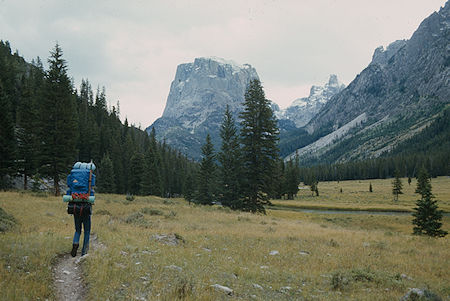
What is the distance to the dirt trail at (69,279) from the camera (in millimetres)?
5750

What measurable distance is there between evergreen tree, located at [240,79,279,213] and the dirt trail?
25.6 metres

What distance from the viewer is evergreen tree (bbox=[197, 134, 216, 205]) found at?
53.3 metres

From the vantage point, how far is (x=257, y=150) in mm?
32781

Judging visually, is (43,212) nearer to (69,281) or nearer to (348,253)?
(69,281)

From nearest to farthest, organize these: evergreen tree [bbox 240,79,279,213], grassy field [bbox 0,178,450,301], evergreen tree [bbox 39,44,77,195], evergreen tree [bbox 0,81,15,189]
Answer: grassy field [bbox 0,178,450,301], evergreen tree [bbox 39,44,77,195], evergreen tree [bbox 0,81,15,189], evergreen tree [bbox 240,79,279,213]

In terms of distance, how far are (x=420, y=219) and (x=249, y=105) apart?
2440cm

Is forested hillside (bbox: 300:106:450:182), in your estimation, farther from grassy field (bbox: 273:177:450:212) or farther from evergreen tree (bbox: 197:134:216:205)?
evergreen tree (bbox: 197:134:216:205)

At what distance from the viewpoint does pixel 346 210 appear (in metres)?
62.8

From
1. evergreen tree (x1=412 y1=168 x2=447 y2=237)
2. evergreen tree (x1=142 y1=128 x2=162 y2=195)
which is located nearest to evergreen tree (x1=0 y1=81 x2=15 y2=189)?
evergreen tree (x1=142 y1=128 x2=162 y2=195)

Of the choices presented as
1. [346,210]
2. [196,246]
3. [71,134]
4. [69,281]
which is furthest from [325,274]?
[346,210]

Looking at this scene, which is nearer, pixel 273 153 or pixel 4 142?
pixel 4 142

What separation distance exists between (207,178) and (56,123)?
30.4 metres

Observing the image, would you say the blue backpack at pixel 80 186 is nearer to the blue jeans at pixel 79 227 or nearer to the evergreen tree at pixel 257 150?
the blue jeans at pixel 79 227

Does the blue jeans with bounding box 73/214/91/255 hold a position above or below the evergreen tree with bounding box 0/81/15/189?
below
